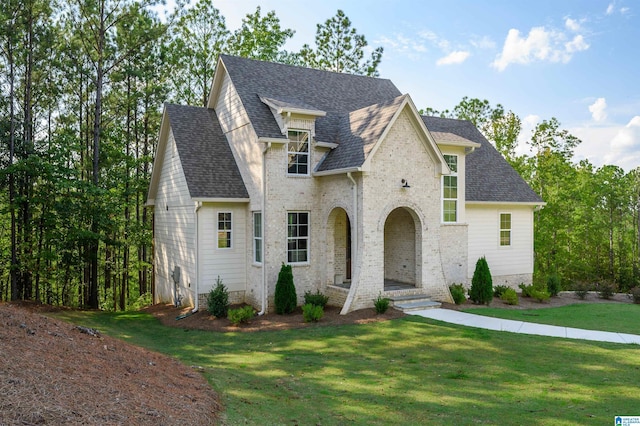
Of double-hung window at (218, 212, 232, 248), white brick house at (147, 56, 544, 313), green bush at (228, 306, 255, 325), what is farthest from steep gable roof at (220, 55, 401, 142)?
green bush at (228, 306, 255, 325)

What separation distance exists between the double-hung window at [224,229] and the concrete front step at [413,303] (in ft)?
20.9

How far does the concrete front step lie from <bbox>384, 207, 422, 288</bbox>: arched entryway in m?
0.93

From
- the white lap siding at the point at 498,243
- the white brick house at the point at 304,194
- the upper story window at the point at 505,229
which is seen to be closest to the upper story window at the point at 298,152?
the white brick house at the point at 304,194

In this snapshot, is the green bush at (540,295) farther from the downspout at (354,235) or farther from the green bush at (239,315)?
the green bush at (239,315)

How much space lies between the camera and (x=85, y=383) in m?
5.98

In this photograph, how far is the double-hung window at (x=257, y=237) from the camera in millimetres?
16484

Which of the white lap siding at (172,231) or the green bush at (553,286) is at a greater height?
the white lap siding at (172,231)

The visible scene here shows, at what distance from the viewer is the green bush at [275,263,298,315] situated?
50.6 feet

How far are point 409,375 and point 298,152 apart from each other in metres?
9.80

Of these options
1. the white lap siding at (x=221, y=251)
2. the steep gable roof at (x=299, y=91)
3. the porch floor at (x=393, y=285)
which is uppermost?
the steep gable roof at (x=299, y=91)

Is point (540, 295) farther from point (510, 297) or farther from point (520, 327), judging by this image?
point (520, 327)

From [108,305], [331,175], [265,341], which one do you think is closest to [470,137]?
[331,175]

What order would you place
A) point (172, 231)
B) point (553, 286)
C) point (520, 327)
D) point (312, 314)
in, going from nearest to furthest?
point (520, 327) < point (312, 314) < point (172, 231) < point (553, 286)

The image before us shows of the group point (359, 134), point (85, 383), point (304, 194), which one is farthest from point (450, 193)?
point (85, 383)
